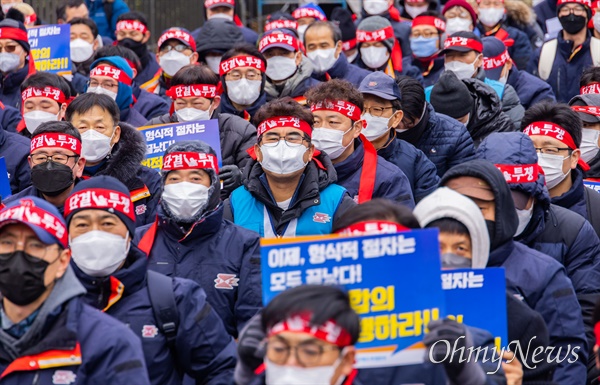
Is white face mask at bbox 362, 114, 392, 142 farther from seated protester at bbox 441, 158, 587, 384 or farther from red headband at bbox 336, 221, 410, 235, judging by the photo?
red headband at bbox 336, 221, 410, 235

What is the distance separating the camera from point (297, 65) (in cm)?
1286

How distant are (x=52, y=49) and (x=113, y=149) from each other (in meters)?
4.09

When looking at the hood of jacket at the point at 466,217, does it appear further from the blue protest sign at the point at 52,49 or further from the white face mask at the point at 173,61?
the white face mask at the point at 173,61

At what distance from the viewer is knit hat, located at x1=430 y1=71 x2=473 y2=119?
11.0 m

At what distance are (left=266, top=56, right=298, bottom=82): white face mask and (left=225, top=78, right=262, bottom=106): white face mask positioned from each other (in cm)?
101

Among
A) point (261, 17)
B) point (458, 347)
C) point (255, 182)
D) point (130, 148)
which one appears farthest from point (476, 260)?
point (261, 17)

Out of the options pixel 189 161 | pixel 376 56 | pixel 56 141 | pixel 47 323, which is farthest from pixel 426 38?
pixel 47 323

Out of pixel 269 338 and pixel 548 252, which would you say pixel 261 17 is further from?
pixel 269 338

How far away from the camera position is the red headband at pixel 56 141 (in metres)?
8.74

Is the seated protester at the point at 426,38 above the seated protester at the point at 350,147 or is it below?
above

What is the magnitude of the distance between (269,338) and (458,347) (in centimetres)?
80

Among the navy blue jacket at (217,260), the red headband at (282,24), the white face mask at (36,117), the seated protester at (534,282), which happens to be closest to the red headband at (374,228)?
the seated protester at (534,282)

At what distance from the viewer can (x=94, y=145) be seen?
945cm

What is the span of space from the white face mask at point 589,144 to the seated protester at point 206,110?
9.02 ft
